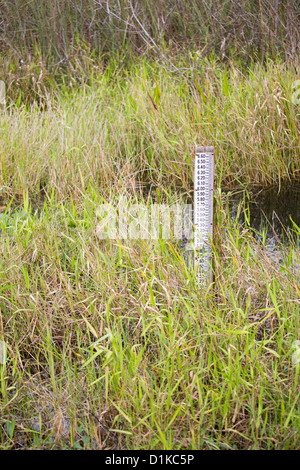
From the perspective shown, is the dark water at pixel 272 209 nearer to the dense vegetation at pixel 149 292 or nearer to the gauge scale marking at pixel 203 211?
the dense vegetation at pixel 149 292

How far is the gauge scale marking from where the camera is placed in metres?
2.13

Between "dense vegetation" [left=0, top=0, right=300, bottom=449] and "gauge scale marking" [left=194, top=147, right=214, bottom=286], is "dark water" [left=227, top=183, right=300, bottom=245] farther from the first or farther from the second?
"gauge scale marking" [left=194, top=147, right=214, bottom=286]

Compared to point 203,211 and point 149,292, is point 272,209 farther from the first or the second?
point 149,292

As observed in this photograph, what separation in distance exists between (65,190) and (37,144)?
66 centimetres

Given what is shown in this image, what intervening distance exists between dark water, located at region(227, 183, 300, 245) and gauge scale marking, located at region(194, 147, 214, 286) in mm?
562

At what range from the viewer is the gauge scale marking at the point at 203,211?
2129 millimetres

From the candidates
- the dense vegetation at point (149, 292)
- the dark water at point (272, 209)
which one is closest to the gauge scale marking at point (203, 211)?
the dense vegetation at point (149, 292)

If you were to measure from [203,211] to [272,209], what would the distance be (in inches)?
40.3

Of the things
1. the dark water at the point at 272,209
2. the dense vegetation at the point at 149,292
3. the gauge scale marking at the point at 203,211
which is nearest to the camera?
the dense vegetation at the point at 149,292

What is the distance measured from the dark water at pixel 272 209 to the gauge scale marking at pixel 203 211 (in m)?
0.56

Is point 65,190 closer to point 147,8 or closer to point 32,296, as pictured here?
point 32,296

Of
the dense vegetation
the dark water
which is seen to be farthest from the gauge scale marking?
the dark water

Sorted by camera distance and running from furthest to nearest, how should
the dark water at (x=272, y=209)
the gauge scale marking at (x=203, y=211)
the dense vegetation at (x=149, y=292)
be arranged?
the dark water at (x=272, y=209) → the gauge scale marking at (x=203, y=211) → the dense vegetation at (x=149, y=292)
